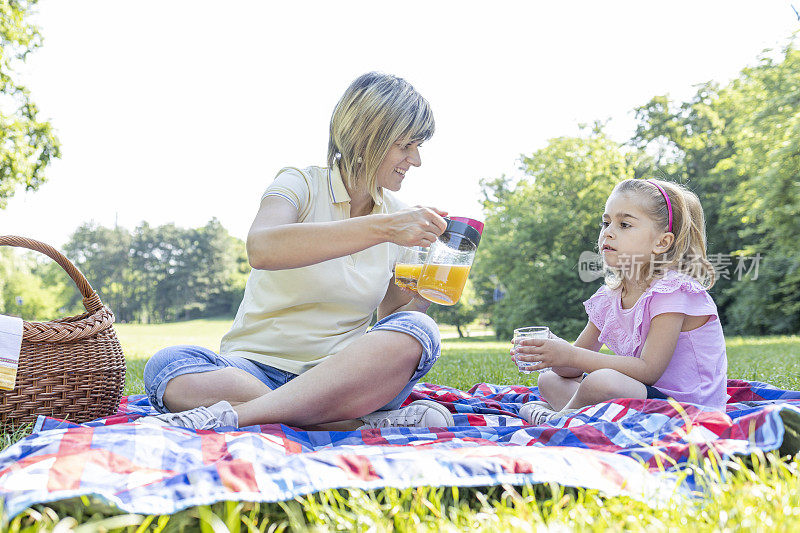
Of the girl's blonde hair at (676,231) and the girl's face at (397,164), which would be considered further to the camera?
the girl's blonde hair at (676,231)

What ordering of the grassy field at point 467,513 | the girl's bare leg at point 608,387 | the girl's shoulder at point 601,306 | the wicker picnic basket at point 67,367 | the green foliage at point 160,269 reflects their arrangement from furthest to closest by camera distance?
the green foliage at point 160,269, the girl's shoulder at point 601,306, the girl's bare leg at point 608,387, the wicker picnic basket at point 67,367, the grassy field at point 467,513

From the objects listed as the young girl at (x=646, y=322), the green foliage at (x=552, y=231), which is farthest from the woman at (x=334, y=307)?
the green foliage at (x=552, y=231)

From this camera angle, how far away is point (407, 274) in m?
2.21

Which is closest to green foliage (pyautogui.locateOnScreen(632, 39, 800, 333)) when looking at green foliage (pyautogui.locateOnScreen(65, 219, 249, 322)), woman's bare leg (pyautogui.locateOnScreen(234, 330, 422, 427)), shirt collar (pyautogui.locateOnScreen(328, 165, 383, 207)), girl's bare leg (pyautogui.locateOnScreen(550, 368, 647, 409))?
girl's bare leg (pyautogui.locateOnScreen(550, 368, 647, 409))

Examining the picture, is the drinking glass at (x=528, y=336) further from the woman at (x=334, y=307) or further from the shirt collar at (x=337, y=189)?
the shirt collar at (x=337, y=189)

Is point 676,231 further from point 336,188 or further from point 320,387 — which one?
point 320,387

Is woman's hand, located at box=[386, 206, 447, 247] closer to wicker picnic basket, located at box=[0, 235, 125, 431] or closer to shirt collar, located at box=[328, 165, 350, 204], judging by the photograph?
shirt collar, located at box=[328, 165, 350, 204]

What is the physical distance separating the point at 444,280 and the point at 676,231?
109 cm

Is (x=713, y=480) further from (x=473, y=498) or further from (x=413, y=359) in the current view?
(x=413, y=359)

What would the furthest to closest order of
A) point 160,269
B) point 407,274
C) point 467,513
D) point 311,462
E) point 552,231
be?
point 160,269
point 552,231
point 407,274
point 311,462
point 467,513

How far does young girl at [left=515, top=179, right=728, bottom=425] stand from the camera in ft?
7.29

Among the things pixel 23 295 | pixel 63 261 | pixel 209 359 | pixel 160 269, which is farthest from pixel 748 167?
pixel 160 269

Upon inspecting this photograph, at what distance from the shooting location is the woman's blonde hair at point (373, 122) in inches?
89.1

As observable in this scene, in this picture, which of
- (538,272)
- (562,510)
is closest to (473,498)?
(562,510)
